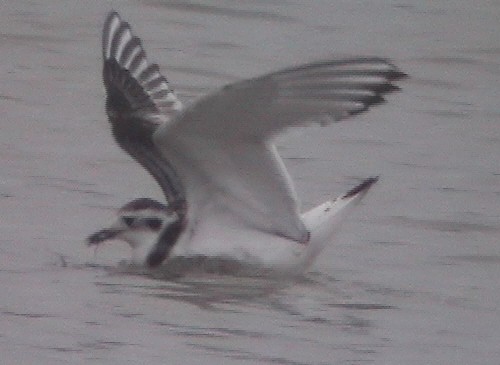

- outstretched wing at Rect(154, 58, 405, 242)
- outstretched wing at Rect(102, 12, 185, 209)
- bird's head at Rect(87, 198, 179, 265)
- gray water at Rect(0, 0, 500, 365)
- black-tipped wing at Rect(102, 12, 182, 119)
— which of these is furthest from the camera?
black-tipped wing at Rect(102, 12, 182, 119)

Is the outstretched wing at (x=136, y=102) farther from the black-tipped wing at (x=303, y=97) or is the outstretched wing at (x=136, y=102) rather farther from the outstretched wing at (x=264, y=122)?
the black-tipped wing at (x=303, y=97)

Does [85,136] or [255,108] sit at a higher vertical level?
[255,108]

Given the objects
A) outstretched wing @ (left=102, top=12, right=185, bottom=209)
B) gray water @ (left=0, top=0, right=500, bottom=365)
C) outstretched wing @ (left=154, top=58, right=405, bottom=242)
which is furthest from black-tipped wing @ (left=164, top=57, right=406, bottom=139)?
gray water @ (left=0, top=0, right=500, bottom=365)

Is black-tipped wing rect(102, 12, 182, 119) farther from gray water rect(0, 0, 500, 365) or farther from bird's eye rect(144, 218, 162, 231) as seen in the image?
gray water rect(0, 0, 500, 365)

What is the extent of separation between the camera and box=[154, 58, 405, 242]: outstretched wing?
10.6 m

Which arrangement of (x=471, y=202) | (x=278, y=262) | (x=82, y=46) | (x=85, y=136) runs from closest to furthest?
1. (x=278, y=262)
2. (x=471, y=202)
3. (x=85, y=136)
4. (x=82, y=46)

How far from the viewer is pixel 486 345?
10484 mm

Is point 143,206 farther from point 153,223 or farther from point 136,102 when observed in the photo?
point 136,102

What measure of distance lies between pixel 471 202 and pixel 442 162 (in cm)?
85

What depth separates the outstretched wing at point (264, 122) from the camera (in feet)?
34.6

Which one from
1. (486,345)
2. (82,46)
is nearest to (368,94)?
(486,345)

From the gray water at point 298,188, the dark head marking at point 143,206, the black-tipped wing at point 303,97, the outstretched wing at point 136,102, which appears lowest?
the gray water at point 298,188

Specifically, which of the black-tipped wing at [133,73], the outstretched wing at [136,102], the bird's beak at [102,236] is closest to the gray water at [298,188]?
the bird's beak at [102,236]

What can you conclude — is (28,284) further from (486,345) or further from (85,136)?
(85,136)
